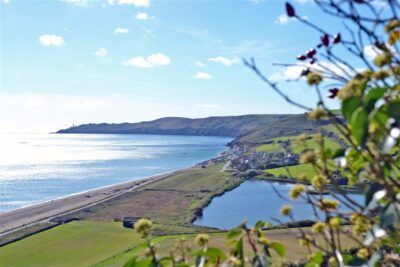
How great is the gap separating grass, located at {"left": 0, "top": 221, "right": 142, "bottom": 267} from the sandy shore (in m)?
3.83

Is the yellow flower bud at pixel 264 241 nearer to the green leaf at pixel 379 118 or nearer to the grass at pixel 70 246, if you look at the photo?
the green leaf at pixel 379 118

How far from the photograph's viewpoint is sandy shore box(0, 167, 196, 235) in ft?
113

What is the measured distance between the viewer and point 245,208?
39.1 metres

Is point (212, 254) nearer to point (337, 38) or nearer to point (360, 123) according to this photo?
point (360, 123)

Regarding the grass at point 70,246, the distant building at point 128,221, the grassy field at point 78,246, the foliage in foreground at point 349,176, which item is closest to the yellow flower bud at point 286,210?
the foliage in foreground at point 349,176

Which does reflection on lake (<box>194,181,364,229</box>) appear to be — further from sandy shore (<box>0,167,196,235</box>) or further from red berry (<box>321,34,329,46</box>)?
red berry (<box>321,34,329,46</box>)

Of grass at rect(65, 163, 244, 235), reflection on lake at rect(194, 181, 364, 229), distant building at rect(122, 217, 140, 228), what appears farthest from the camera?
grass at rect(65, 163, 244, 235)

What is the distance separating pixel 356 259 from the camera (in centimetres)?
141

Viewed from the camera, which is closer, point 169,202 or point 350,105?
point 350,105

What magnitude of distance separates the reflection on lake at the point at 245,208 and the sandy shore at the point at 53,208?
1161 cm

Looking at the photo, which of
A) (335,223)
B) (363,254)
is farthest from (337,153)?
(363,254)

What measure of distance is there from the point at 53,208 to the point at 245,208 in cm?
1751

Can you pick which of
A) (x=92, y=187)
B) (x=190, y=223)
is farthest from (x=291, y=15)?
(x=92, y=187)

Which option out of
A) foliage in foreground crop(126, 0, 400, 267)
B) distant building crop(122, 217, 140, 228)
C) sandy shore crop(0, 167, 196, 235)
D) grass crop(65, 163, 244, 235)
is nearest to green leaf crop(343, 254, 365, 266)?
foliage in foreground crop(126, 0, 400, 267)
